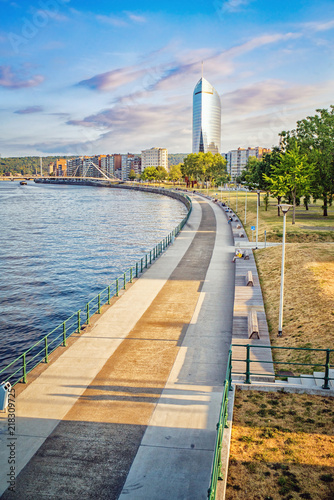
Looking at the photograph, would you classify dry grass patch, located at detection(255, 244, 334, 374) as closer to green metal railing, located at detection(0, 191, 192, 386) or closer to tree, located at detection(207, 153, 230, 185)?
green metal railing, located at detection(0, 191, 192, 386)

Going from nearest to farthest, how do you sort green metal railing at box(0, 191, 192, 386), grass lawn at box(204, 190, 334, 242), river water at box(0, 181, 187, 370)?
green metal railing at box(0, 191, 192, 386) < river water at box(0, 181, 187, 370) < grass lawn at box(204, 190, 334, 242)

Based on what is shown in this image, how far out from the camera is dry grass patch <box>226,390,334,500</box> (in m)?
8.62

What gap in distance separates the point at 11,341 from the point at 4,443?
43.1ft

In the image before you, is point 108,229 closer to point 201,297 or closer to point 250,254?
point 250,254

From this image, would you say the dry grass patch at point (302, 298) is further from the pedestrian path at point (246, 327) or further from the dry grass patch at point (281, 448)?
the dry grass patch at point (281, 448)

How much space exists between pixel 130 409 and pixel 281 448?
4504mm

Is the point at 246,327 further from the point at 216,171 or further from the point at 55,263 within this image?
the point at 216,171

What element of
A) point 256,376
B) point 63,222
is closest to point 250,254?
point 256,376

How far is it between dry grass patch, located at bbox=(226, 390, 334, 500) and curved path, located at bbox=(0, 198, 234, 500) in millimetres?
879

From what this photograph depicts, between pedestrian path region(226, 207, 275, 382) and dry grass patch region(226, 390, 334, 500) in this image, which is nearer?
dry grass patch region(226, 390, 334, 500)

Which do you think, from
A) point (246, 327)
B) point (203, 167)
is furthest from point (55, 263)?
point (203, 167)

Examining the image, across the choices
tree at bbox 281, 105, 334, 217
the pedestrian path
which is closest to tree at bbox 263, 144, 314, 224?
tree at bbox 281, 105, 334, 217

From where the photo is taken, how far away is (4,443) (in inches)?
430

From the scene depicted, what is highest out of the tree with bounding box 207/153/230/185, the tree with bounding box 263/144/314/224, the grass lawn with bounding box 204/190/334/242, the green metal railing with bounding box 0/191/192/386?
the tree with bounding box 207/153/230/185
